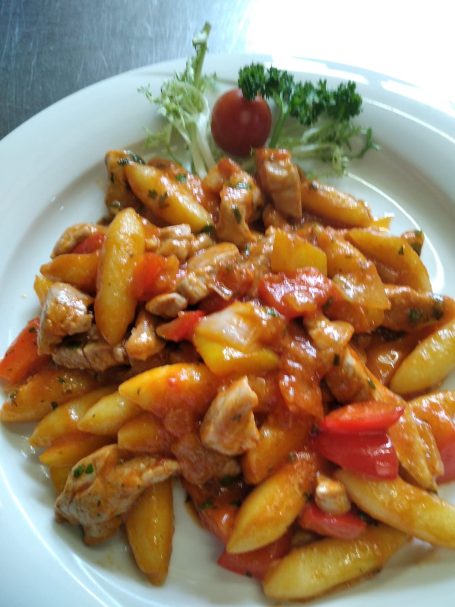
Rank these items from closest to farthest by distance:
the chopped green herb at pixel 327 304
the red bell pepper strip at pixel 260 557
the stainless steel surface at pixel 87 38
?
the red bell pepper strip at pixel 260 557 < the chopped green herb at pixel 327 304 < the stainless steel surface at pixel 87 38

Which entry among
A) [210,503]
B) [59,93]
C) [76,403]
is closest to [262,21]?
[59,93]

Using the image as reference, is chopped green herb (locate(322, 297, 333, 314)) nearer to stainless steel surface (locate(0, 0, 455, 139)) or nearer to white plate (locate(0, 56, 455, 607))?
white plate (locate(0, 56, 455, 607))

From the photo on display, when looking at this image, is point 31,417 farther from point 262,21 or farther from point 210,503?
point 262,21

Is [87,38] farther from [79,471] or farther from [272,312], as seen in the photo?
[79,471]

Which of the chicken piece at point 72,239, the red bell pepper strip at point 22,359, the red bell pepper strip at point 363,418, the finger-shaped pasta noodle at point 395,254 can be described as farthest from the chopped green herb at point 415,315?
the red bell pepper strip at point 22,359

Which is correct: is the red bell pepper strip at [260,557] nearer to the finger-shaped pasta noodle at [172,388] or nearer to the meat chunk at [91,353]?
the finger-shaped pasta noodle at [172,388]
